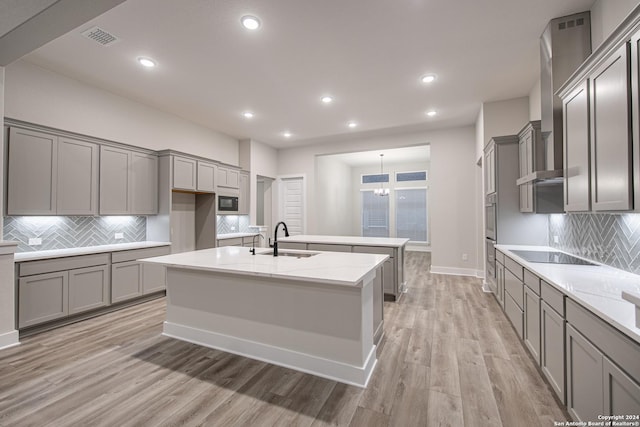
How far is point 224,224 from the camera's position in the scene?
6234 millimetres

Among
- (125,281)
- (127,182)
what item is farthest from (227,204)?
(125,281)

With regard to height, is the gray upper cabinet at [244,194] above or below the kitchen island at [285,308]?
above

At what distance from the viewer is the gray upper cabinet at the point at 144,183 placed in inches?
168

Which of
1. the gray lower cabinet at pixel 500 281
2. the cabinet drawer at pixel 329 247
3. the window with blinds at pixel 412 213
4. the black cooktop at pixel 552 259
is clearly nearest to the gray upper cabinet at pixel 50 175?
the cabinet drawer at pixel 329 247

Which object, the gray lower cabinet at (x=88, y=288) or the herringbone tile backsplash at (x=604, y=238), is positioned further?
the gray lower cabinet at (x=88, y=288)

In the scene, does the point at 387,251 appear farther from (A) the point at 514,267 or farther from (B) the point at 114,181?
(B) the point at 114,181

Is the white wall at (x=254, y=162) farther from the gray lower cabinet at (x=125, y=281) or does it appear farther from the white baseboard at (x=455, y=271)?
the white baseboard at (x=455, y=271)

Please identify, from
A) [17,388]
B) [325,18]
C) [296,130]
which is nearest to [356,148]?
[296,130]

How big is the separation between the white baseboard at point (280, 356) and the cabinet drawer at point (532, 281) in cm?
140

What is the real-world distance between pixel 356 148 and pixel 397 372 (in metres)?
5.39

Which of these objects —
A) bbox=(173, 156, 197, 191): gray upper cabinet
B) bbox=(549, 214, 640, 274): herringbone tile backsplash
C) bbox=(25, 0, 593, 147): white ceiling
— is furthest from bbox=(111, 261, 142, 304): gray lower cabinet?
bbox=(549, 214, 640, 274): herringbone tile backsplash

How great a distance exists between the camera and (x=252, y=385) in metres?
2.13

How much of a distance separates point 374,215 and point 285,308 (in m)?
8.51

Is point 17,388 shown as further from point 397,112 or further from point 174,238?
point 397,112
